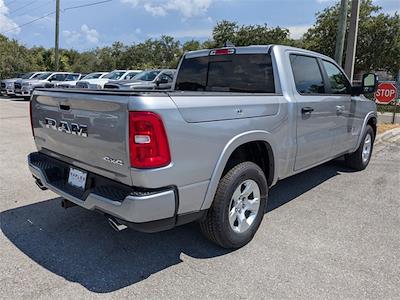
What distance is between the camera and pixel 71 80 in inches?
883

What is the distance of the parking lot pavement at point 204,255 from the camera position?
9.32 feet

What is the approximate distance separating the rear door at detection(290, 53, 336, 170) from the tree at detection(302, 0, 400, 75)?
20.5 meters

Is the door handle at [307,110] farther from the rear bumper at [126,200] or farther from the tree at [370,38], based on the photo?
the tree at [370,38]

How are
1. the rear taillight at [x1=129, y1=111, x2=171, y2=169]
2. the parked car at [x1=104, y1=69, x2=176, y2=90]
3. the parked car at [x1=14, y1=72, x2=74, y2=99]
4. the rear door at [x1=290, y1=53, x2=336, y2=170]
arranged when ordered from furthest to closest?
1. the parked car at [x1=14, y1=72, x2=74, y2=99]
2. the parked car at [x1=104, y1=69, x2=176, y2=90]
3. the rear door at [x1=290, y1=53, x2=336, y2=170]
4. the rear taillight at [x1=129, y1=111, x2=171, y2=169]

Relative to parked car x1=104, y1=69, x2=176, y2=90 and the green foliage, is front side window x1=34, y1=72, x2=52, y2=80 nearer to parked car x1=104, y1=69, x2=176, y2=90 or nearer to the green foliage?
parked car x1=104, y1=69, x2=176, y2=90

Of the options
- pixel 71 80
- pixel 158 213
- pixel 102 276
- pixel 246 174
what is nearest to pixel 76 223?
pixel 102 276

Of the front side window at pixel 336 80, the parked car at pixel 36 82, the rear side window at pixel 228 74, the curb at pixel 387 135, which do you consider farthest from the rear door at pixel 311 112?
the parked car at pixel 36 82

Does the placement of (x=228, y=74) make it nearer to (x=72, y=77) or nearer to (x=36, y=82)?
(x=36, y=82)

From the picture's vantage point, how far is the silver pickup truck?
104 inches

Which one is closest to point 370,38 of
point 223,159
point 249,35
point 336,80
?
point 249,35

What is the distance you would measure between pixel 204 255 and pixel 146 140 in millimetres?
1376

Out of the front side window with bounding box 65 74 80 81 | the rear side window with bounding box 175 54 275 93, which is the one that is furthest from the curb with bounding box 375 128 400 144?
the front side window with bounding box 65 74 80 81

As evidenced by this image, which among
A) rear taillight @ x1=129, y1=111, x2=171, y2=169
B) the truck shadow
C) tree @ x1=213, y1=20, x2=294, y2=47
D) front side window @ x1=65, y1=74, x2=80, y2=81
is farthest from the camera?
tree @ x1=213, y1=20, x2=294, y2=47

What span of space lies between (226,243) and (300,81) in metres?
2.13
